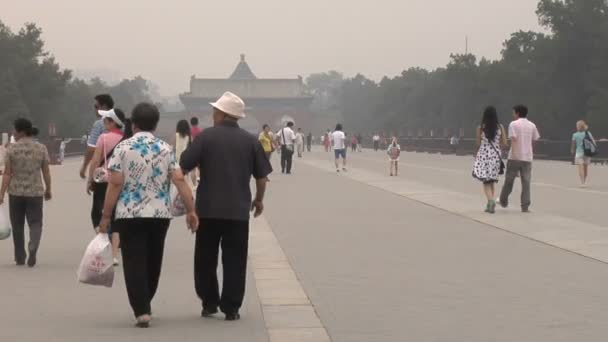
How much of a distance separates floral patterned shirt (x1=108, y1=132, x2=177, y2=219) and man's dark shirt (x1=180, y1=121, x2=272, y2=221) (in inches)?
8.0

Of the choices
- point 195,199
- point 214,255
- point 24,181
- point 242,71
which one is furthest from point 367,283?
point 242,71

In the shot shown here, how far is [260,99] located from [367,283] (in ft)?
436

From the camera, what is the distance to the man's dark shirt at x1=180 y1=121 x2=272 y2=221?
740 cm

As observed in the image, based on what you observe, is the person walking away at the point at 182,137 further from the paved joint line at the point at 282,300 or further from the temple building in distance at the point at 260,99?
the temple building in distance at the point at 260,99

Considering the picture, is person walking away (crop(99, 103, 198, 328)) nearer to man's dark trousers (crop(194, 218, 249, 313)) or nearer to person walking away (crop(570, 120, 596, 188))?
man's dark trousers (crop(194, 218, 249, 313))

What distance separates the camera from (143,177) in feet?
23.7

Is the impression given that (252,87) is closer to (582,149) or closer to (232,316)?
(582,149)

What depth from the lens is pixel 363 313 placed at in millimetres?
7492

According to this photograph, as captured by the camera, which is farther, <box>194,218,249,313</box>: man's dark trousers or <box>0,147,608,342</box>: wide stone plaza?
<box>194,218,249,313</box>: man's dark trousers

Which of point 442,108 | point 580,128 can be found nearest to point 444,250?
point 580,128

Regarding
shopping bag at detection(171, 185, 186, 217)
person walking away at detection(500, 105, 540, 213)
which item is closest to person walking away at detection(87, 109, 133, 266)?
shopping bag at detection(171, 185, 186, 217)

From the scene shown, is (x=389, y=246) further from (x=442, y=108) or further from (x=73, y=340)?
(x=442, y=108)

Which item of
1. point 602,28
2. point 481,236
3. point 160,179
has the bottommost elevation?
point 481,236

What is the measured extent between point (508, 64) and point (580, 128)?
133ft
